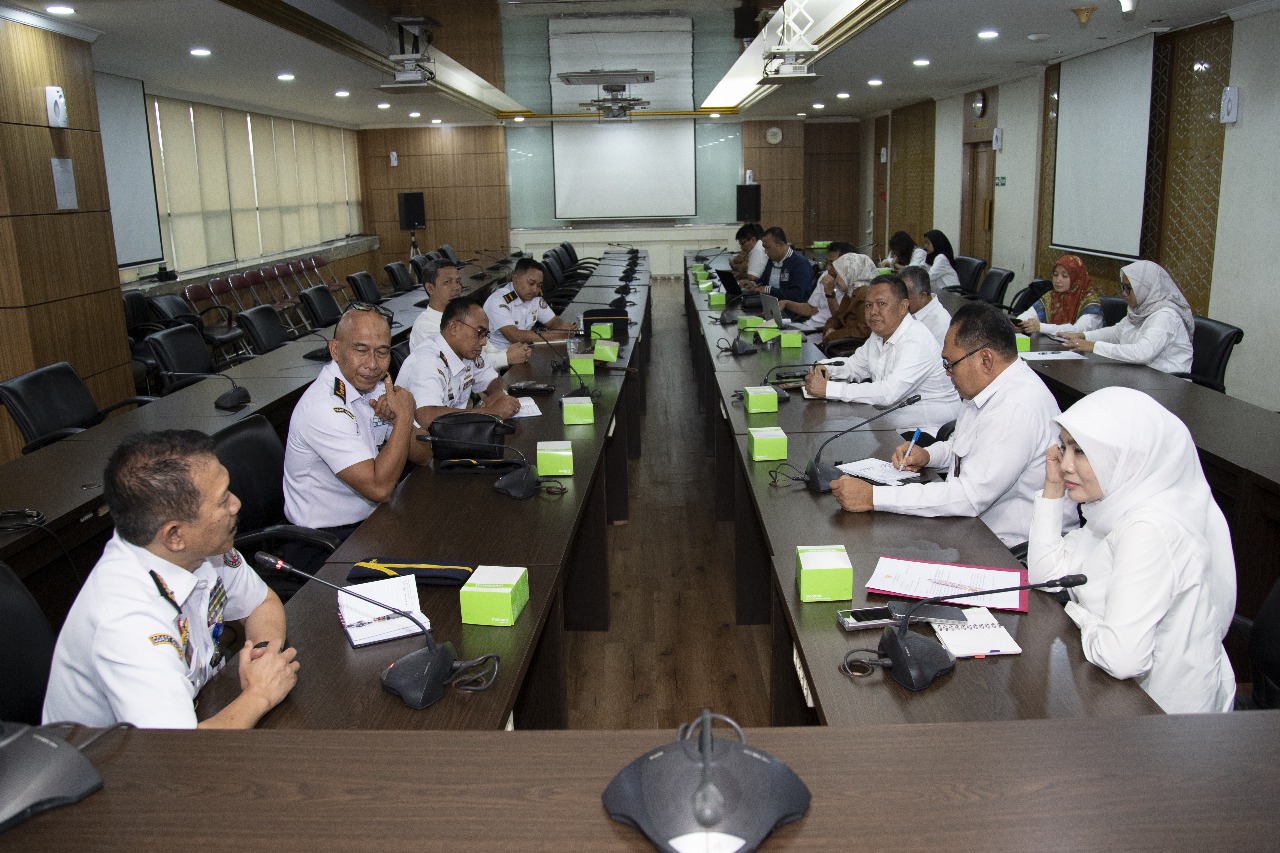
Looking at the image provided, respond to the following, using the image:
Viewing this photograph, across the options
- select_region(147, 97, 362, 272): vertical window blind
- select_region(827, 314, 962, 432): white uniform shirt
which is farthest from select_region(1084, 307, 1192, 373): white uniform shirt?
select_region(147, 97, 362, 272): vertical window blind

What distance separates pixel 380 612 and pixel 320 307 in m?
6.63

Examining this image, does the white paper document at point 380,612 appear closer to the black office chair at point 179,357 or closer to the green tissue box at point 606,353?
the green tissue box at point 606,353

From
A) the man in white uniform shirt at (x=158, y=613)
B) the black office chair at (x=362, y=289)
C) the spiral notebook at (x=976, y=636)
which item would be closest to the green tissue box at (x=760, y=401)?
the spiral notebook at (x=976, y=636)

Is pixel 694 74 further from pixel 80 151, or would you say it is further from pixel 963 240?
pixel 80 151

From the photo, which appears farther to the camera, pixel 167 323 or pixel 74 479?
pixel 167 323

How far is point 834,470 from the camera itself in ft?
9.80

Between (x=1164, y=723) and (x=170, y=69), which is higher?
(x=170, y=69)

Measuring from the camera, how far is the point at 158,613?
5.66ft

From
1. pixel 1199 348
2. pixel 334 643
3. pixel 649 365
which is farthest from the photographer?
pixel 649 365

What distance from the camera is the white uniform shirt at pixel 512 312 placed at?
6.69 meters

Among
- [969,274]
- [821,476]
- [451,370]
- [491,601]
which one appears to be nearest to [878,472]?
[821,476]

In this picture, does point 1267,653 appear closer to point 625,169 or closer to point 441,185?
point 625,169

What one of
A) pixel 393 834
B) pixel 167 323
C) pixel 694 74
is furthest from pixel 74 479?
pixel 694 74

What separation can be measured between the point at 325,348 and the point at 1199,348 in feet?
15.8
